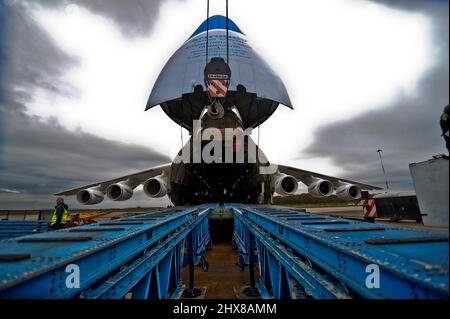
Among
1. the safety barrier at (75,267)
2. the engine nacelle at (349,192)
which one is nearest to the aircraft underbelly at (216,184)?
the engine nacelle at (349,192)

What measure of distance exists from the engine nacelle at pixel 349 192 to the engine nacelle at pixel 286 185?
265 centimetres

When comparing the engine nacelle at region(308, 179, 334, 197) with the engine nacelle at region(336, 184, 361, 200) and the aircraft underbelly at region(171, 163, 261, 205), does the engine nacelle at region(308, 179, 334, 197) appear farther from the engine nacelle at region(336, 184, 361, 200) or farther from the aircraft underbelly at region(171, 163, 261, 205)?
the aircraft underbelly at region(171, 163, 261, 205)

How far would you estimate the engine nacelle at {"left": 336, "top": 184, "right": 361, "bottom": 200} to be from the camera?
38.4 feet

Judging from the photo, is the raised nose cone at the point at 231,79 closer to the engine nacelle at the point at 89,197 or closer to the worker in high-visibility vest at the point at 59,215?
the engine nacelle at the point at 89,197

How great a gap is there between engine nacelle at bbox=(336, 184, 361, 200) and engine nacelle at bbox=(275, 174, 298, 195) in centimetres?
265

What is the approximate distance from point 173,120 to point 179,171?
6.76 meters

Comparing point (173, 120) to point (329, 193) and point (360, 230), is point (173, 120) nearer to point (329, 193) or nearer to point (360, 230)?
point (329, 193)

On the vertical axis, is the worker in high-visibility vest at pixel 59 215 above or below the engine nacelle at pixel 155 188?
below

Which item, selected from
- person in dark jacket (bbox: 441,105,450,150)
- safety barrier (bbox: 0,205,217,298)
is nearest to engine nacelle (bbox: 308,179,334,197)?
safety barrier (bbox: 0,205,217,298)

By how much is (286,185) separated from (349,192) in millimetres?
3378

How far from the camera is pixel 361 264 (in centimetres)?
160

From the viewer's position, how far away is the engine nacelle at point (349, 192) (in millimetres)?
11695

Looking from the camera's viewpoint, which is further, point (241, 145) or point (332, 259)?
point (241, 145)
